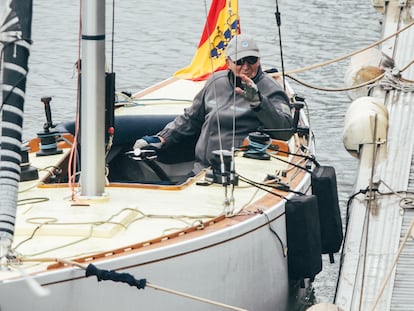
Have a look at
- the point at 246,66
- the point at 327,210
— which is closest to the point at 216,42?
the point at 246,66

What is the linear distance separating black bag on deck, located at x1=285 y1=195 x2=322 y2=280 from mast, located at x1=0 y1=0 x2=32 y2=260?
2966mm

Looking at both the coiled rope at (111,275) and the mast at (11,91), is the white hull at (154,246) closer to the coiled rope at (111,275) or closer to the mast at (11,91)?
the coiled rope at (111,275)

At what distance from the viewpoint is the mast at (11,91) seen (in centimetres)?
528

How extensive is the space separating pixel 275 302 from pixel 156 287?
2092 mm

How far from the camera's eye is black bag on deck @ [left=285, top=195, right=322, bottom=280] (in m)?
8.03

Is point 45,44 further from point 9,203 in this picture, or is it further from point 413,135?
point 9,203

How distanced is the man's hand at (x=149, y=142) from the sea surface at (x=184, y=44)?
5.94m

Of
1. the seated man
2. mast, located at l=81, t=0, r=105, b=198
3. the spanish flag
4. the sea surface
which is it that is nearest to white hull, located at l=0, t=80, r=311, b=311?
mast, located at l=81, t=0, r=105, b=198

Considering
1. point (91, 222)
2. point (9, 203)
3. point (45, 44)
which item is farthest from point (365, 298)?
point (45, 44)

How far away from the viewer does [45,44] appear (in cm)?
2173

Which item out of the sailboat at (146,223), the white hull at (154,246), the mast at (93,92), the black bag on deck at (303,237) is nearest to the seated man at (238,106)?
the sailboat at (146,223)

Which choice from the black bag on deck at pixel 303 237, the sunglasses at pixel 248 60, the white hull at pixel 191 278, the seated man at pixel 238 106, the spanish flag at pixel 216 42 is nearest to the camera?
the white hull at pixel 191 278

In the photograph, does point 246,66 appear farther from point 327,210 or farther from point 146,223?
point 146,223

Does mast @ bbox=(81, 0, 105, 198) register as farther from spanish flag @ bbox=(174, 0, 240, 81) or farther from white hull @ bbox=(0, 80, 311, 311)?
spanish flag @ bbox=(174, 0, 240, 81)
